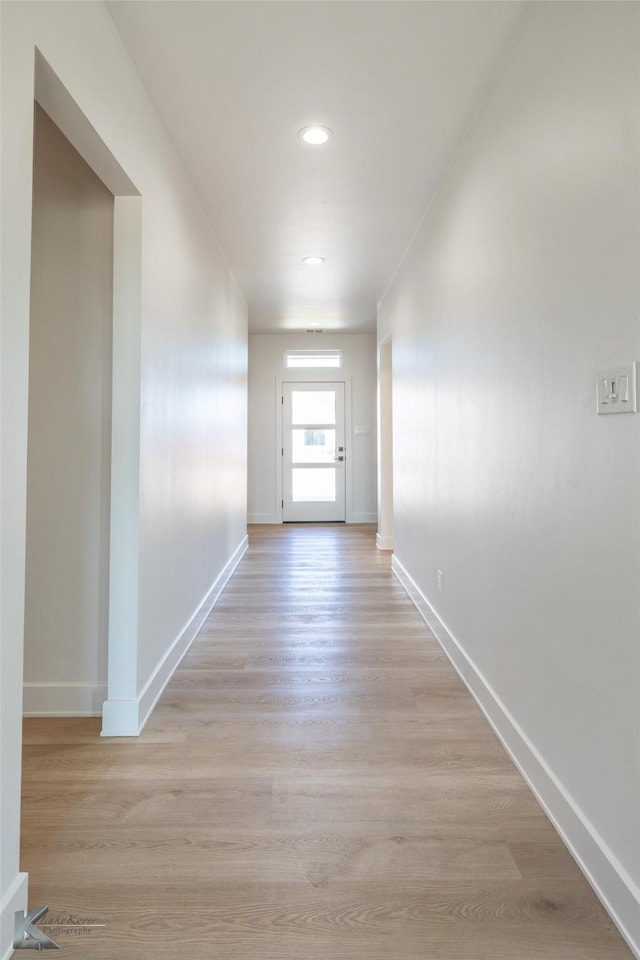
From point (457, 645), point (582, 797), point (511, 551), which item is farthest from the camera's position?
point (457, 645)

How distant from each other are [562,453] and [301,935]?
1334 millimetres

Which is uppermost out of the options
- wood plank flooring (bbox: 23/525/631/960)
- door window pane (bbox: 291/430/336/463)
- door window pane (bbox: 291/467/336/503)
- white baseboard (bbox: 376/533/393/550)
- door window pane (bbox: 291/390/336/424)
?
door window pane (bbox: 291/390/336/424)

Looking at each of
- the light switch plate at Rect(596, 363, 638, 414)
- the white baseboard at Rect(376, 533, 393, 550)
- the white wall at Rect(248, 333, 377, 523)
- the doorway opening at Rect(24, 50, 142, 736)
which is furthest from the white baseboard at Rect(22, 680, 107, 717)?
the white wall at Rect(248, 333, 377, 523)

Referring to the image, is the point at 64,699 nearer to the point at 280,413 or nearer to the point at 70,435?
the point at 70,435

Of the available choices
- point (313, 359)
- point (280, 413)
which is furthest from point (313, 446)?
point (313, 359)

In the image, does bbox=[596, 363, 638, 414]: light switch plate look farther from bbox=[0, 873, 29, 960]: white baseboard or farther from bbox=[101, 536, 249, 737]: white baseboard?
bbox=[101, 536, 249, 737]: white baseboard

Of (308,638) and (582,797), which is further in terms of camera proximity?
(308,638)

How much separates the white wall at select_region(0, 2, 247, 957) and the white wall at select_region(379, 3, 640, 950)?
1.34m

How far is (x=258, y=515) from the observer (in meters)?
7.70

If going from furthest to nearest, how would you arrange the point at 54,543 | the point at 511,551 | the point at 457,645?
the point at 457,645, the point at 54,543, the point at 511,551

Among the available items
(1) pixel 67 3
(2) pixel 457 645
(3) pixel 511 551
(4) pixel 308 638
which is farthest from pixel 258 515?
(1) pixel 67 3

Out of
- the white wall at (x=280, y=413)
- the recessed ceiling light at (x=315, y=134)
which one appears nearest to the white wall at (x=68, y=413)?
the recessed ceiling light at (x=315, y=134)

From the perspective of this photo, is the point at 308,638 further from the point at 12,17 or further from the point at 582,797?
the point at 12,17

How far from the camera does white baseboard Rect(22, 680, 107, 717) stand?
7.32 feet
